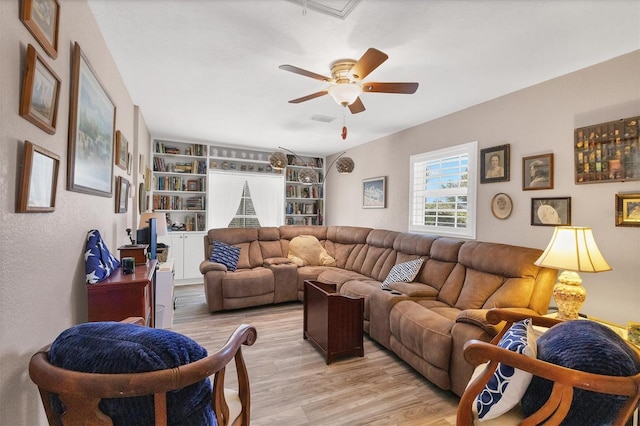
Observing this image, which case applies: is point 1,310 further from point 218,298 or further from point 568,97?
point 568,97

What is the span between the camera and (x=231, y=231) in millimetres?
4680

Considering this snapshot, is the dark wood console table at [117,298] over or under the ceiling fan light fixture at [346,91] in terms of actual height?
under

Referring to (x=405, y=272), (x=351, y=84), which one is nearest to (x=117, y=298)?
(x=351, y=84)

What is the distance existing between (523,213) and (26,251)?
348 centimetres

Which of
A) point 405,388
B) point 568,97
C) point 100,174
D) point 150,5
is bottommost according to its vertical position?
point 405,388

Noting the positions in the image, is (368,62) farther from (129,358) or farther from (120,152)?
(120,152)

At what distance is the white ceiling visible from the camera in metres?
1.70

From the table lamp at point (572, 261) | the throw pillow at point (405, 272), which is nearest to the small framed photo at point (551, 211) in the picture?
the table lamp at point (572, 261)

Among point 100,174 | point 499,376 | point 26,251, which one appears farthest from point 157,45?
point 499,376

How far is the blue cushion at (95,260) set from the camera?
1660mm

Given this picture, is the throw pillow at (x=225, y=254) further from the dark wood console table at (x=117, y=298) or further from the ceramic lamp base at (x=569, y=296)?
the ceramic lamp base at (x=569, y=296)

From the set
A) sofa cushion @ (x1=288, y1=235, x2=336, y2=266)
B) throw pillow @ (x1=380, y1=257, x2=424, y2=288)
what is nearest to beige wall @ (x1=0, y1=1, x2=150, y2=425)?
throw pillow @ (x1=380, y1=257, x2=424, y2=288)

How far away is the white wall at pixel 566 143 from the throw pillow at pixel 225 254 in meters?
3.07

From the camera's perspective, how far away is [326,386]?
224cm
